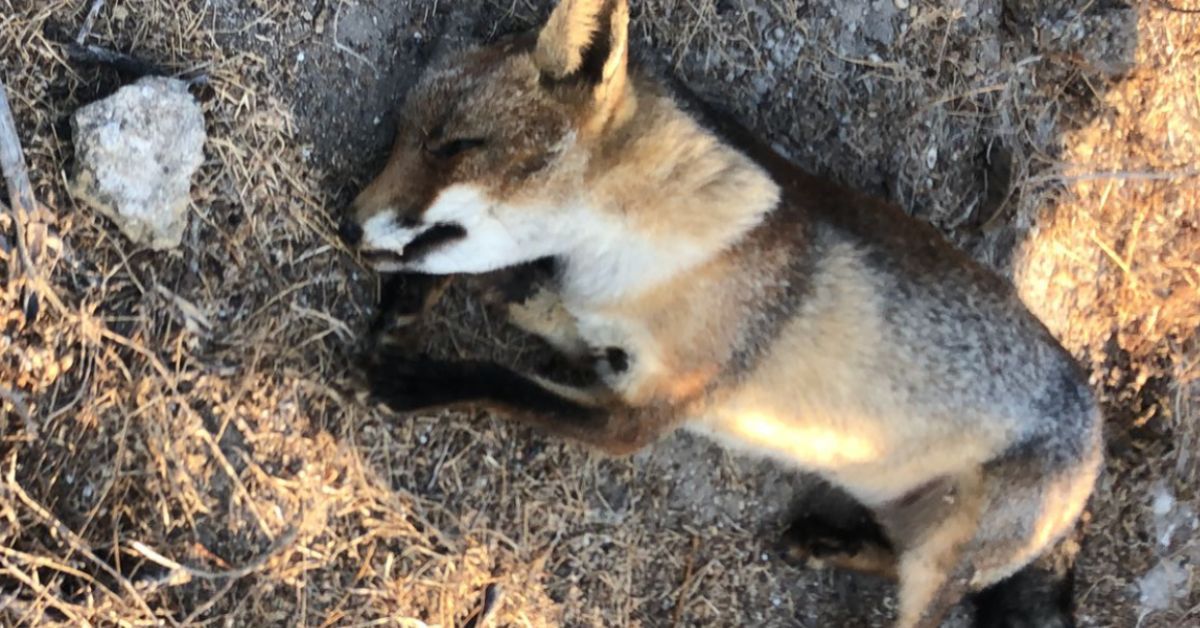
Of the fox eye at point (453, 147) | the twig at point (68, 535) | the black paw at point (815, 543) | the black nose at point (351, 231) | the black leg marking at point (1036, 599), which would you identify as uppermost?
the fox eye at point (453, 147)

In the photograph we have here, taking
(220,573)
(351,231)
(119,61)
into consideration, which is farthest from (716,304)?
(119,61)

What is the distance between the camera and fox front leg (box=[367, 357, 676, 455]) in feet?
10.0

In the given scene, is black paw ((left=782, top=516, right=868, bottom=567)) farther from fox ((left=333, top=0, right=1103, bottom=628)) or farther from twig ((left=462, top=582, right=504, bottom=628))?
twig ((left=462, top=582, right=504, bottom=628))

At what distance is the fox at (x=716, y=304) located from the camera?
274 centimetres

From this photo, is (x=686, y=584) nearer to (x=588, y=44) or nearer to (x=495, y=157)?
(x=495, y=157)

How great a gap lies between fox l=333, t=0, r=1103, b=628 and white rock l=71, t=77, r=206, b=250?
48 cm

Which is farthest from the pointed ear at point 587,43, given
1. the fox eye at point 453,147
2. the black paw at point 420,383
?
the black paw at point 420,383

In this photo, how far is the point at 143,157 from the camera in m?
2.69

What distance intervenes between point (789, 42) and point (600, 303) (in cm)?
139

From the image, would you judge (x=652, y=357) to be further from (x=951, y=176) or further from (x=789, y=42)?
(x=951, y=176)

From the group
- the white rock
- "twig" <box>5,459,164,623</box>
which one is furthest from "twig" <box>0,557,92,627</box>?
the white rock

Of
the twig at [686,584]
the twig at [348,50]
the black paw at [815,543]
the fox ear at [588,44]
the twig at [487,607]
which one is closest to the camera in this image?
the fox ear at [588,44]

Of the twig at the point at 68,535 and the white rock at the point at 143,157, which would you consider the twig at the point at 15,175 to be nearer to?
the white rock at the point at 143,157

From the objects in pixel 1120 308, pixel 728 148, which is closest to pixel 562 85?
pixel 728 148
